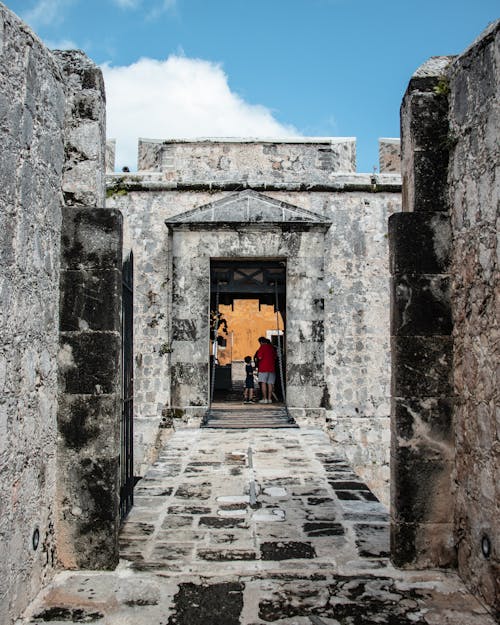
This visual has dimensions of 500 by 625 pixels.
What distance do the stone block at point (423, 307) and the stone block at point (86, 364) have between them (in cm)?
175

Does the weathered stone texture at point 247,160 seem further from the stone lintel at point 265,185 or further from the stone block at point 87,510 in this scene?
the stone block at point 87,510

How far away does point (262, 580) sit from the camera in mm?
3564

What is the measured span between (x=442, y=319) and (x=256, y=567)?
188 cm

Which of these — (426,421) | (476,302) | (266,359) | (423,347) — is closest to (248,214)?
(266,359)

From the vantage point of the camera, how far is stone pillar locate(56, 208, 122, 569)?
369 cm

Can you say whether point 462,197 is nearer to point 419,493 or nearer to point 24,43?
point 419,493

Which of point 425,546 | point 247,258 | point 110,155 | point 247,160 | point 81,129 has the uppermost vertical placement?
point 110,155

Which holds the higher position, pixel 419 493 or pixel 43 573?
pixel 419 493

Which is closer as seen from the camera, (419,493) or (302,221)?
(419,493)

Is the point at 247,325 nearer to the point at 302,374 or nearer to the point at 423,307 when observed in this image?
the point at 302,374

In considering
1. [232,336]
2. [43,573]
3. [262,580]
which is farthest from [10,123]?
[232,336]

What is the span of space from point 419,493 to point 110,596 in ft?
6.09

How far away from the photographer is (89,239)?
378 centimetres

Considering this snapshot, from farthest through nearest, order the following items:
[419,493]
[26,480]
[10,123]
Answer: [419,493], [26,480], [10,123]
